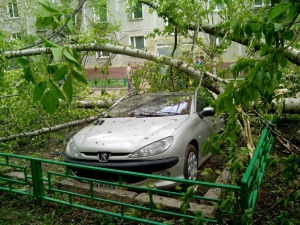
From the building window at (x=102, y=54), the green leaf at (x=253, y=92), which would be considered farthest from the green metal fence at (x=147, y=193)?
the building window at (x=102, y=54)

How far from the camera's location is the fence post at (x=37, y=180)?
12.5 feet

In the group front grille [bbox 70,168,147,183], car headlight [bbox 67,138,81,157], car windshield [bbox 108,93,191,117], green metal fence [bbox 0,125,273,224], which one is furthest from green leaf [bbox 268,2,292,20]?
car windshield [bbox 108,93,191,117]

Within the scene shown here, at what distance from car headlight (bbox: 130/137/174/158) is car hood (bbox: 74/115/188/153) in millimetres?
51

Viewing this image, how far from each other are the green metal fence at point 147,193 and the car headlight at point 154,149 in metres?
0.42

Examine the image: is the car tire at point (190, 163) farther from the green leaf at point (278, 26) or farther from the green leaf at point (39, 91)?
the green leaf at point (39, 91)

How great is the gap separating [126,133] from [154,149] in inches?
20.9

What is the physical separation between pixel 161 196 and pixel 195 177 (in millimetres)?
728

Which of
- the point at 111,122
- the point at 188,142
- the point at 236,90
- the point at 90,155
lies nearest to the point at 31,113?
the point at 111,122

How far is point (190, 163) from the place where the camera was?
166 inches

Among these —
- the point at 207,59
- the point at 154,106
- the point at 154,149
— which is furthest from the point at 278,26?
the point at 207,59

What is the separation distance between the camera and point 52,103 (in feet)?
4.01

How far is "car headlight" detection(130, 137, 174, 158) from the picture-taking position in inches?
149

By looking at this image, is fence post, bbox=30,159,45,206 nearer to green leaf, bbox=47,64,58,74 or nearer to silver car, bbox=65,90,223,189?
silver car, bbox=65,90,223,189

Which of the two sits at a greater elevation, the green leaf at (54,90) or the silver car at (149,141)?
the green leaf at (54,90)
